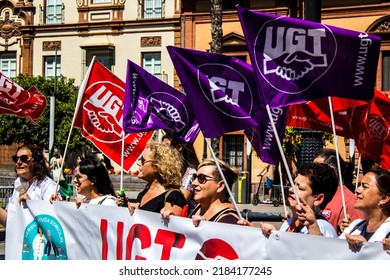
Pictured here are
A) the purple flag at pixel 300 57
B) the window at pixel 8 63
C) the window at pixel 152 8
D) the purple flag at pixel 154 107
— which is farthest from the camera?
the window at pixel 8 63

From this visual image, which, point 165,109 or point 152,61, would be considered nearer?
point 165,109

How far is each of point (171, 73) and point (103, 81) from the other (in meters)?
29.6

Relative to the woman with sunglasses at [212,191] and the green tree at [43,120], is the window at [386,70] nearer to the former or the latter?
the green tree at [43,120]

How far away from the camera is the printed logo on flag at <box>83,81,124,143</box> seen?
28.0 ft

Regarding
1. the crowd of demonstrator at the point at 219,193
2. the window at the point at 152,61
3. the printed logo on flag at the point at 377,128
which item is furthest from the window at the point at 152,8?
the crowd of demonstrator at the point at 219,193

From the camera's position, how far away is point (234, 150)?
3609cm

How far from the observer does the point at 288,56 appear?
5102mm

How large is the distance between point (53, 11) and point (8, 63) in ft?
12.4

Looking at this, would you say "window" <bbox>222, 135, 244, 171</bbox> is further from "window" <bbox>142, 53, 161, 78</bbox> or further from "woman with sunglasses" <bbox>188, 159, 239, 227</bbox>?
"woman with sunglasses" <bbox>188, 159, 239, 227</bbox>

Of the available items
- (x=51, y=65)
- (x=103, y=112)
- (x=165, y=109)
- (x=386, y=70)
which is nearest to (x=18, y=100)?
(x=103, y=112)

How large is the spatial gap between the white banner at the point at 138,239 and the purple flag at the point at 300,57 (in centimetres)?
96

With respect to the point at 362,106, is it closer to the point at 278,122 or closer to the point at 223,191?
the point at 278,122

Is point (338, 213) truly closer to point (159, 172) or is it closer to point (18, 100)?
point (159, 172)

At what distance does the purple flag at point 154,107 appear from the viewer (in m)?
7.85
